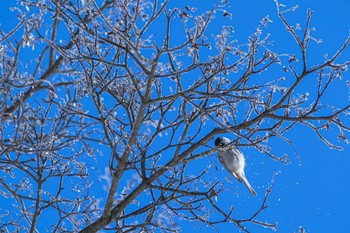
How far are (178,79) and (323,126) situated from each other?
129 cm

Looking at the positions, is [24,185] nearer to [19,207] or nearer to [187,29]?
[19,207]

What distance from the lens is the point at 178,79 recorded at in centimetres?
499

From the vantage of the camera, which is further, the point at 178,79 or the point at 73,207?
the point at 73,207

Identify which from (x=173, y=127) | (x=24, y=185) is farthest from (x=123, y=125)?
(x=24, y=185)

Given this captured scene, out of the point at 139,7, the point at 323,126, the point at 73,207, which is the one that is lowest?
the point at 323,126

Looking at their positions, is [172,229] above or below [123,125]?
below

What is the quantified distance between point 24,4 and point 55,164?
1.52 m

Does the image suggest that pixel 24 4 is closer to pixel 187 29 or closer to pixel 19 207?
pixel 187 29

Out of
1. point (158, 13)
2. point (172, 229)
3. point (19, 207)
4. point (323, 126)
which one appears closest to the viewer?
point (158, 13)

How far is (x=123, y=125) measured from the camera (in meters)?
5.57

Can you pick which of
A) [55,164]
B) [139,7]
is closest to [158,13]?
[139,7]

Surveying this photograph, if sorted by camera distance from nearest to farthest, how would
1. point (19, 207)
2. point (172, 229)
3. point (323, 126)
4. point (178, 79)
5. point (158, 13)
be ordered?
point (158, 13), point (323, 126), point (178, 79), point (172, 229), point (19, 207)

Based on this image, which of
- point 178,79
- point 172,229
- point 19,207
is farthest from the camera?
A: point 19,207

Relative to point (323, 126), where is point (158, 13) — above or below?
above
